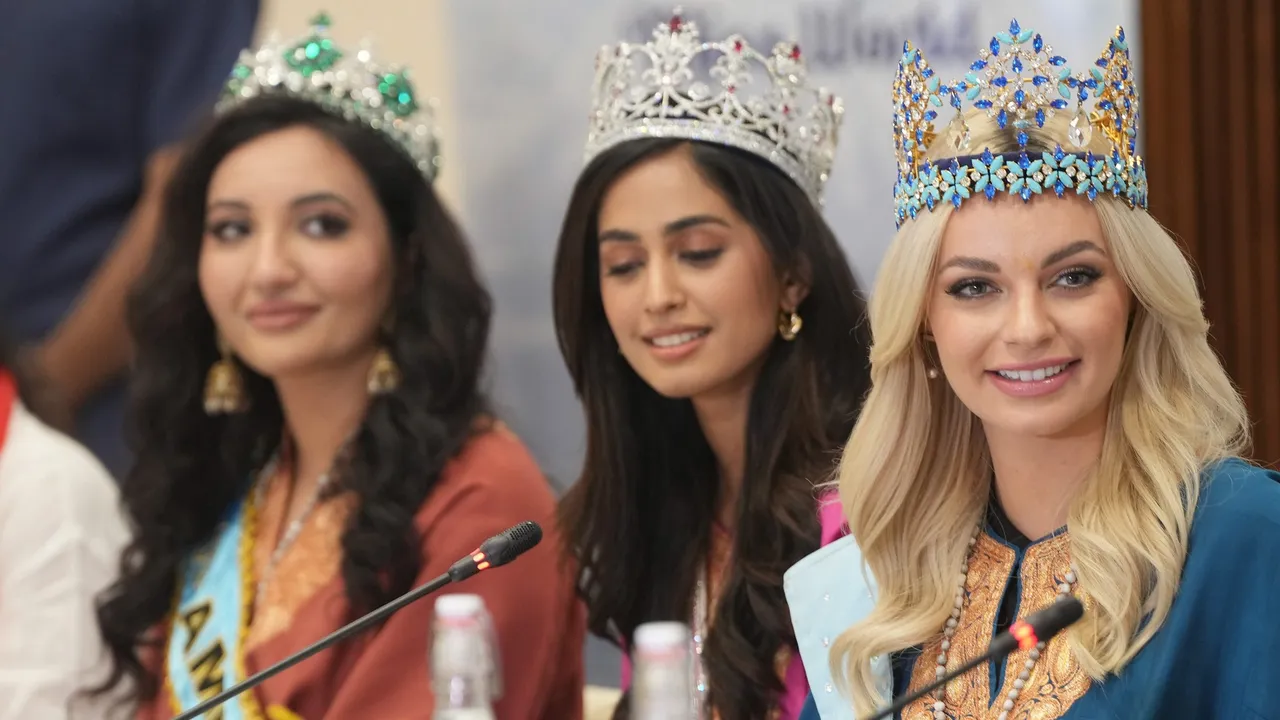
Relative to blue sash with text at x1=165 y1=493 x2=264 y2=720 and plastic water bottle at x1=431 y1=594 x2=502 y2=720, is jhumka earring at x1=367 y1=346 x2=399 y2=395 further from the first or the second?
plastic water bottle at x1=431 y1=594 x2=502 y2=720

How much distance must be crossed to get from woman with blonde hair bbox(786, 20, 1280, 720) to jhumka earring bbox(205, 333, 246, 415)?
3.91 ft

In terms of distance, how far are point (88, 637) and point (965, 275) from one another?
147cm

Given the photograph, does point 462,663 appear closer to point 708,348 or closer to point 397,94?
point 708,348

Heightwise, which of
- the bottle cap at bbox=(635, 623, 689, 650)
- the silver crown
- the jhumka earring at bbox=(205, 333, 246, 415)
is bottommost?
the bottle cap at bbox=(635, 623, 689, 650)

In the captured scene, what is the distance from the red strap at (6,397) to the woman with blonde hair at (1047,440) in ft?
4.56

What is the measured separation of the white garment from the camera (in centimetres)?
234

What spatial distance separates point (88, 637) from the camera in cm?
245

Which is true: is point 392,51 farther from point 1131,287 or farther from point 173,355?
point 1131,287

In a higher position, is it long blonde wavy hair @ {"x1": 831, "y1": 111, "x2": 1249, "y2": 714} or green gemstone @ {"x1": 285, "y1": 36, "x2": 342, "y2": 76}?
green gemstone @ {"x1": 285, "y1": 36, "x2": 342, "y2": 76}

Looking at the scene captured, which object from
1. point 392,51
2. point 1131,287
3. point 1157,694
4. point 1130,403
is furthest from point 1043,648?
point 392,51

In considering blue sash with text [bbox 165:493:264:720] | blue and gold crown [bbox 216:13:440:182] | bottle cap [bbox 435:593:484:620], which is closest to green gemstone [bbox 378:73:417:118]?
blue and gold crown [bbox 216:13:440:182]

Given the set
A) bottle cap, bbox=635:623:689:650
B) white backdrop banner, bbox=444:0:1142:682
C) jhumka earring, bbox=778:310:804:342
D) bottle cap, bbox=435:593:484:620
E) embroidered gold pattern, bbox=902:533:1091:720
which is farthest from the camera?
white backdrop banner, bbox=444:0:1142:682

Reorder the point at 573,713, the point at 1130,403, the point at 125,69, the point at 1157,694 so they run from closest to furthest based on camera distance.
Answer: the point at 1157,694 → the point at 1130,403 → the point at 573,713 → the point at 125,69

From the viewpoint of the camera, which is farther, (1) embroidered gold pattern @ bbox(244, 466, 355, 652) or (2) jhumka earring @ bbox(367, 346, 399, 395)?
(2) jhumka earring @ bbox(367, 346, 399, 395)
